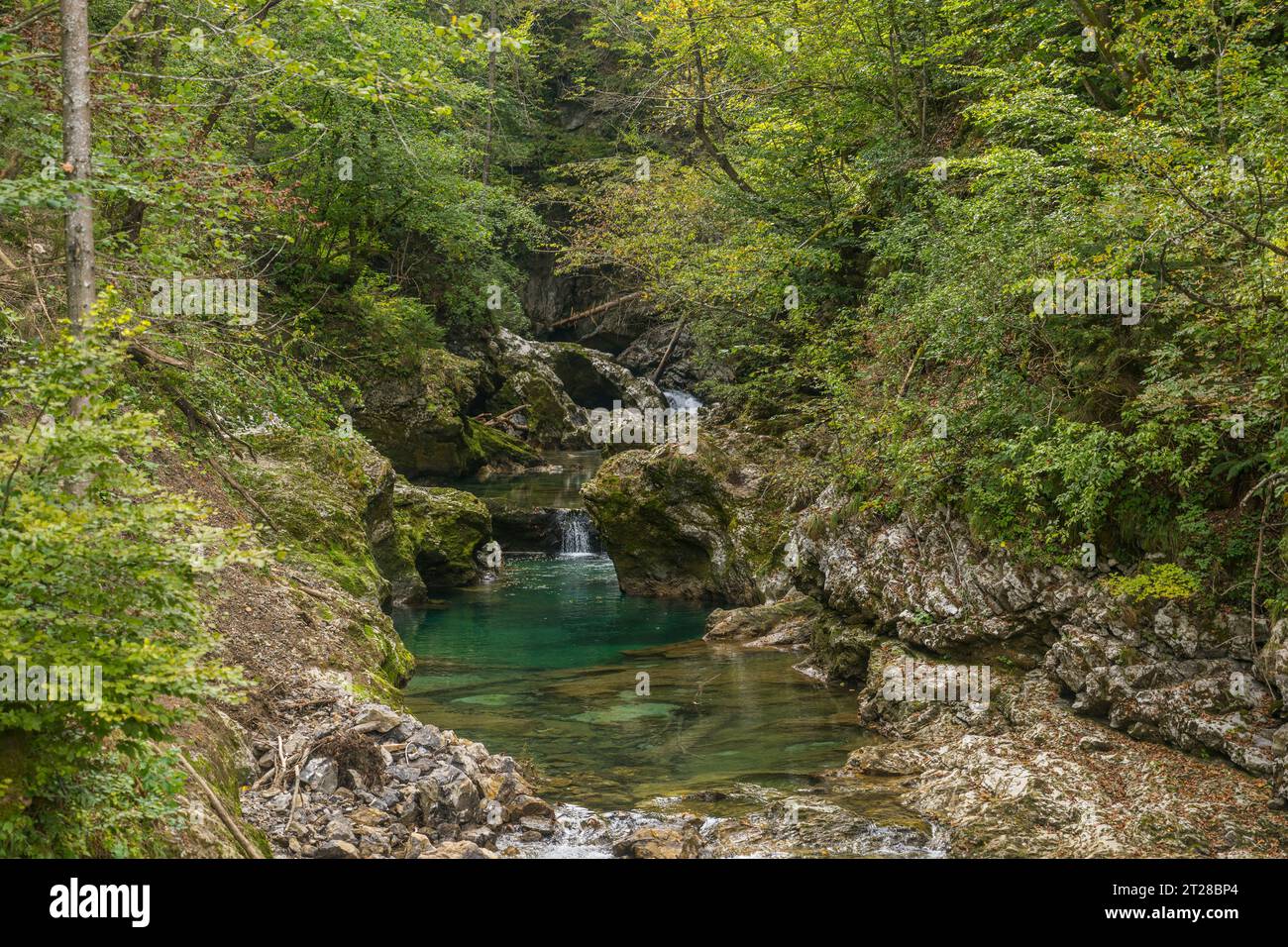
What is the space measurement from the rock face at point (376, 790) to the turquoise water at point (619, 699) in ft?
3.74

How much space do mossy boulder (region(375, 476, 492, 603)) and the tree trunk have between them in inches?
530

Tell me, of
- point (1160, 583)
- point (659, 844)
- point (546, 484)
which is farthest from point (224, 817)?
point (546, 484)

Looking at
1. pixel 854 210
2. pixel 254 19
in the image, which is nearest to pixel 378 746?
pixel 254 19

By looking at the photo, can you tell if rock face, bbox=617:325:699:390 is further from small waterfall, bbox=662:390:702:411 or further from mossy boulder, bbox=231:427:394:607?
mossy boulder, bbox=231:427:394:607

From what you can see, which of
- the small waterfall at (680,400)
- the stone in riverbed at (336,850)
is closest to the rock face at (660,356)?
the small waterfall at (680,400)

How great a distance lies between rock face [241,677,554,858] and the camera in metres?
7.34

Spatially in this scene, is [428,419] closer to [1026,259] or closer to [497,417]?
[497,417]

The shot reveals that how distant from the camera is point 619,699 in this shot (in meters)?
13.6

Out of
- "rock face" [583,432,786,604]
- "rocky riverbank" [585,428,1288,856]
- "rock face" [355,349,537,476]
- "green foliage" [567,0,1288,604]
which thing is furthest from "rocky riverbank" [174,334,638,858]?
"rock face" [355,349,537,476]

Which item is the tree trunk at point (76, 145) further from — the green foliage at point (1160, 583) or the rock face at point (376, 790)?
the green foliage at point (1160, 583)

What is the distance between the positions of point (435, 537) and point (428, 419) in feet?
23.0

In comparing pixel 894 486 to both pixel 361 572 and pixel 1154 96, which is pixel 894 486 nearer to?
pixel 1154 96

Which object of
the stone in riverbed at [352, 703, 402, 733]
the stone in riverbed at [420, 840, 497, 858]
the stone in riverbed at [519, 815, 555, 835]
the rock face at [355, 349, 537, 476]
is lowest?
the stone in riverbed at [519, 815, 555, 835]

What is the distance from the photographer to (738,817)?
9.07m
